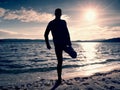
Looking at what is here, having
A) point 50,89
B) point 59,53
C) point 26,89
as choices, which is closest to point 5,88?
point 26,89

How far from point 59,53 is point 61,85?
1.18 metres

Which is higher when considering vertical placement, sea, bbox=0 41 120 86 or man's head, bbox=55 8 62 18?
man's head, bbox=55 8 62 18

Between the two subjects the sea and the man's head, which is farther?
the sea

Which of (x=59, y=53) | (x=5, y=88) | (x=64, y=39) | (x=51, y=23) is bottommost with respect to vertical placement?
(x=5, y=88)

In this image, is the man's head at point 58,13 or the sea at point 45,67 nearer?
the man's head at point 58,13

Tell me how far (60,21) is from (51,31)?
51 centimetres

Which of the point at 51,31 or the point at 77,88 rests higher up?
the point at 51,31

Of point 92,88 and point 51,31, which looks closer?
point 92,88

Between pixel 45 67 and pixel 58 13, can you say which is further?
pixel 45 67

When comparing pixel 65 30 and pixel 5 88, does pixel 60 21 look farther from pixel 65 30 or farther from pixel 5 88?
pixel 5 88

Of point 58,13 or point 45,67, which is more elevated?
point 58,13

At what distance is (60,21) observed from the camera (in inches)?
308

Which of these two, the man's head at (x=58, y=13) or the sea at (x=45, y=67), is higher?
the man's head at (x=58, y=13)

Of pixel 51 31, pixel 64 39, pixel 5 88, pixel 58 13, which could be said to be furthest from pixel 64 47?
pixel 5 88
